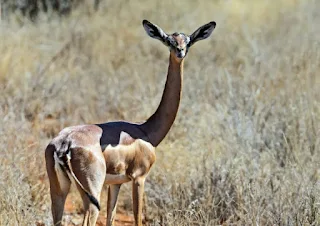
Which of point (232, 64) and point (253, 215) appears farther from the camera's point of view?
point (232, 64)

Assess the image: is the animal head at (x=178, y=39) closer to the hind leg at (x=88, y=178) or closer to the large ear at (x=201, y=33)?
the large ear at (x=201, y=33)

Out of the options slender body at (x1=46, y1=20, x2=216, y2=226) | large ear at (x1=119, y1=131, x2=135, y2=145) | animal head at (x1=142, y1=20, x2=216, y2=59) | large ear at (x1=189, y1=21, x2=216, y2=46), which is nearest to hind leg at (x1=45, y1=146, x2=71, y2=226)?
slender body at (x1=46, y1=20, x2=216, y2=226)

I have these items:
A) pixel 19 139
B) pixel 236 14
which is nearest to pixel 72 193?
pixel 19 139

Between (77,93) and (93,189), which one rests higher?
(77,93)

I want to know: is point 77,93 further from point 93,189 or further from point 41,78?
point 93,189

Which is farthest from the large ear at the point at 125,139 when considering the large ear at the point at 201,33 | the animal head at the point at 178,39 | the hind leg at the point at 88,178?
the large ear at the point at 201,33

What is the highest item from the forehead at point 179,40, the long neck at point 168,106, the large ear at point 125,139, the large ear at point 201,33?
the large ear at point 201,33

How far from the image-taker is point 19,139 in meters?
6.37

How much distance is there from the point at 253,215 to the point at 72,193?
1.97 m

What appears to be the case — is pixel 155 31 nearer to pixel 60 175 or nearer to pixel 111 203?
pixel 111 203

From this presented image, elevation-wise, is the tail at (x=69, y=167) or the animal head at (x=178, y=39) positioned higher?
the animal head at (x=178, y=39)

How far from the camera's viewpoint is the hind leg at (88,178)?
436cm

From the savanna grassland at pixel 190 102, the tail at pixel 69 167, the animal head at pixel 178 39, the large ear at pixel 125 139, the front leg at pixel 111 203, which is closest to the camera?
the tail at pixel 69 167

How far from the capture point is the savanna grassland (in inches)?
222
